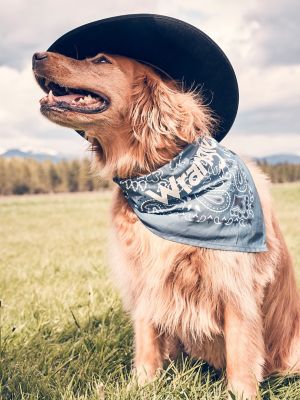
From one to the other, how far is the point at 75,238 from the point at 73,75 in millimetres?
7986

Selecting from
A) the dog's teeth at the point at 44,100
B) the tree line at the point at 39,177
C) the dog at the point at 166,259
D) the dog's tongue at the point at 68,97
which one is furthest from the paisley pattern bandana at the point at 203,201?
Answer: the tree line at the point at 39,177

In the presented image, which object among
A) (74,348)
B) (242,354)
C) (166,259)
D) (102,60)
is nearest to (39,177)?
(74,348)

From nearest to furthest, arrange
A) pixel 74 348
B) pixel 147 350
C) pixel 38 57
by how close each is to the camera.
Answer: pixel 38 57
pixel 147 350
pixel 74 348

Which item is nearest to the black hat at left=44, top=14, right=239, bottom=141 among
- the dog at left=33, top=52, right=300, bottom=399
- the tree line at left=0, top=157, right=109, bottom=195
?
the dog at left=33, top=52, right=300, bottom=399

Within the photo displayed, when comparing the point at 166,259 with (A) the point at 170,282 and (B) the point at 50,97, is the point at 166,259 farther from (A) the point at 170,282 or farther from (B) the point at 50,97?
(B) the point at 50,97

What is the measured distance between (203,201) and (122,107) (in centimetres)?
78

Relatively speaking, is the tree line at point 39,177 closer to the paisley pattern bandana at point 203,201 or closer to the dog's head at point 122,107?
the dog's head at point 122,107

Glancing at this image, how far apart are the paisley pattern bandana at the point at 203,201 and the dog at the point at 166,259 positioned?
7cm

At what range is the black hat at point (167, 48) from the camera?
3.04 metres

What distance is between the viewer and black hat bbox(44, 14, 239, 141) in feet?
9.96

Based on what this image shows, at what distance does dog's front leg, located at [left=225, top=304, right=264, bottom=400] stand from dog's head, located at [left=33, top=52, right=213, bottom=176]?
1.08 meters

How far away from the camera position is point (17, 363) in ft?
10.5

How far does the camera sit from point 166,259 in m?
2.96

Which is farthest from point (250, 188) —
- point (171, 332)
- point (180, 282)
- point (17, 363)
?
point (17, 363)
